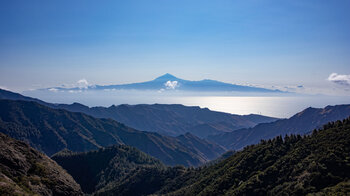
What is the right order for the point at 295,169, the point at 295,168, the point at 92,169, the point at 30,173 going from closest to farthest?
the point at 30,173 < the point at 295,169 < the point at 295,168 < the point at 92,169

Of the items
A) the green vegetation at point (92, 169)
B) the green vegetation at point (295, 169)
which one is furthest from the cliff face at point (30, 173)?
the green vegetation at point (92, 169)

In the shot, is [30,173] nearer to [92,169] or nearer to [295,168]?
[295,168]

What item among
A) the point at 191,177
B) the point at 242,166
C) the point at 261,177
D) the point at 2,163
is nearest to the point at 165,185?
the point at 191,177

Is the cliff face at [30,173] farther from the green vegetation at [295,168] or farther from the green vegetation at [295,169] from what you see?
the green vegetation at [295,168]

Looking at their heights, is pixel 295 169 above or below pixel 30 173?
above

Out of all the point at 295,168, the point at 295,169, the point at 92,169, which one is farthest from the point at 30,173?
the point at 92,169

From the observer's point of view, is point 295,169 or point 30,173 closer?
point 30,173

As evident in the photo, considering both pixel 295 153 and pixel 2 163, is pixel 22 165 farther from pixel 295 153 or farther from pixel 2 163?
pixel 295 153

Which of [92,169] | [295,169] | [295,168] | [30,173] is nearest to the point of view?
[30,173]

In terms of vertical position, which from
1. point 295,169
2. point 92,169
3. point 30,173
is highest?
point 295,169
